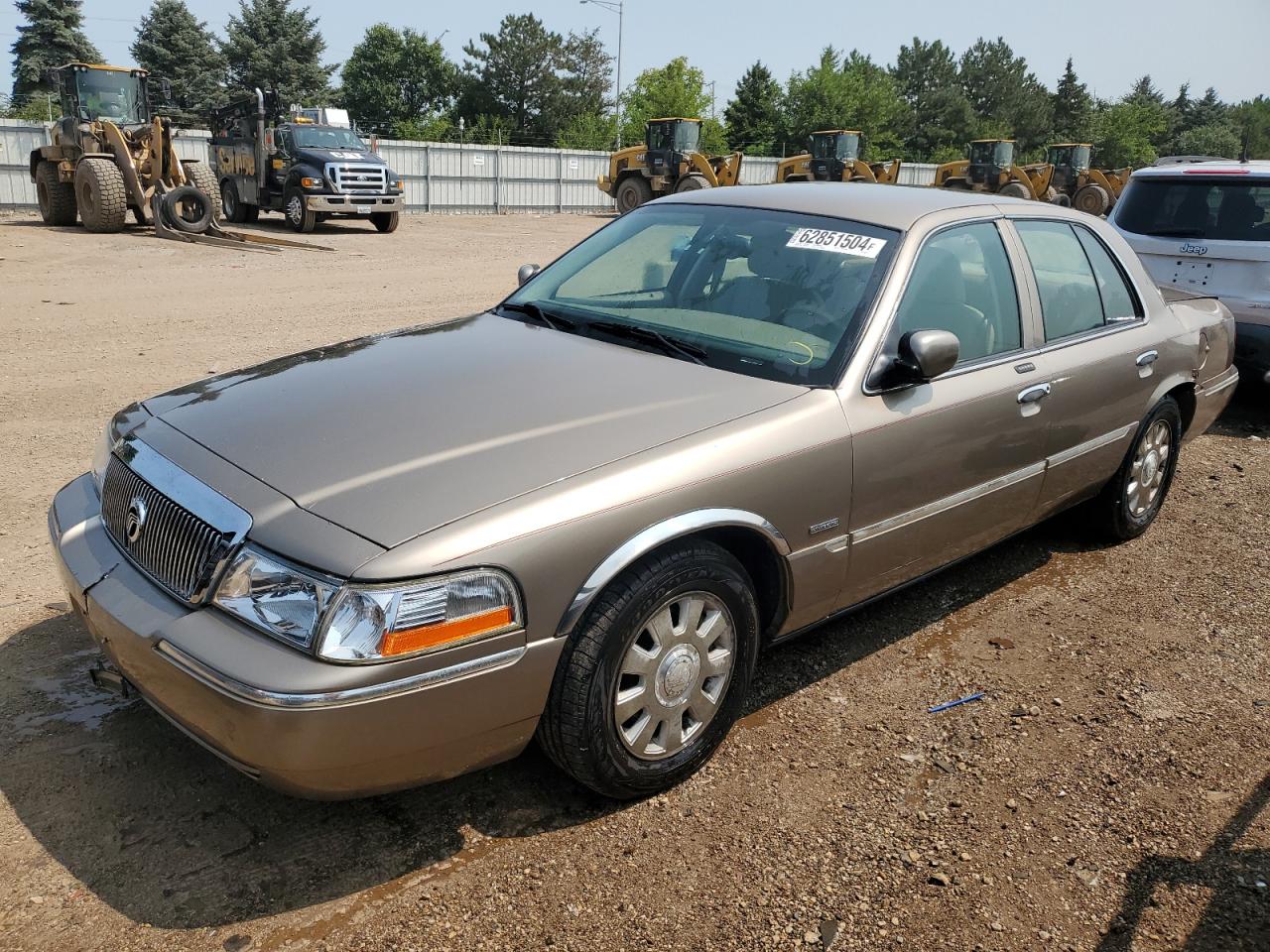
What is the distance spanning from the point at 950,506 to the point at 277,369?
2.32 meters

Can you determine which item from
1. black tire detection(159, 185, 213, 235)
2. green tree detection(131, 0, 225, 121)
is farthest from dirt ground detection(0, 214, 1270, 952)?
green tree detection(131, 0, 225, 121)

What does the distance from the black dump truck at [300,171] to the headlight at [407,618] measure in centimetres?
1992

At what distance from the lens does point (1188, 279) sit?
24.1 feet

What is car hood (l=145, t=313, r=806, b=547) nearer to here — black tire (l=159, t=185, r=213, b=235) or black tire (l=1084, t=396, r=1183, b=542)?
black tire (l=1084, t=396, r=1183, b=542)

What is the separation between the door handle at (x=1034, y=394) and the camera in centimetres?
384

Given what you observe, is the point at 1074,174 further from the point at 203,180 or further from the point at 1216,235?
the point at 1216,235

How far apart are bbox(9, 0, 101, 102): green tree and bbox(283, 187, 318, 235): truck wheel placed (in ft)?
130

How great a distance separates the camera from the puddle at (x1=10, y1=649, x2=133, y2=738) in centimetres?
312

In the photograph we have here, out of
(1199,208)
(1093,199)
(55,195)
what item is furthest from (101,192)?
(1093,199)

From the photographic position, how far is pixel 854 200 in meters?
3.87

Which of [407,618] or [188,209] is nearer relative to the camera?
[407,618]

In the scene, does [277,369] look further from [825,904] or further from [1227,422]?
[1227,422]

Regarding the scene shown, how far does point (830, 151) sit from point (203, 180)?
1838 centimetres

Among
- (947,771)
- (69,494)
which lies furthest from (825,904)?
(69,494)
